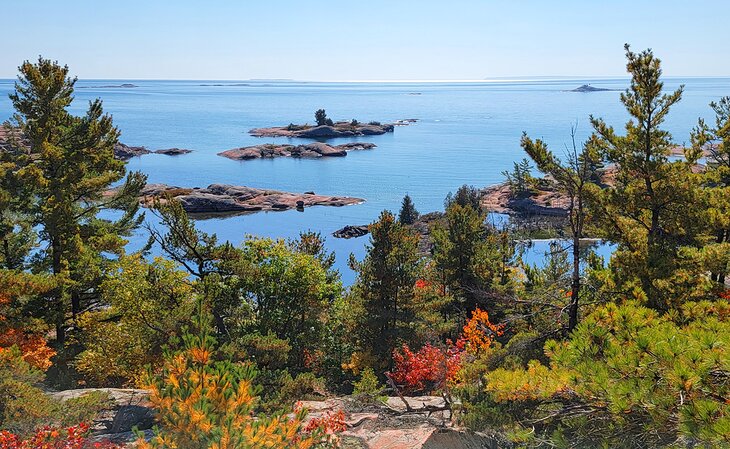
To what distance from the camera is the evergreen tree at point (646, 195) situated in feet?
49.4

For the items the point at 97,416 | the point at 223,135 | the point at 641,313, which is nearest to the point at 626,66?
the point at 641,313

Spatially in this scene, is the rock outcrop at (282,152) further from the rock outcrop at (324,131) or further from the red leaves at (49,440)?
the red leaves at (49,440)

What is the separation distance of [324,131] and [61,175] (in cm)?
13480

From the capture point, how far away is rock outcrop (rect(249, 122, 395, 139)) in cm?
15475

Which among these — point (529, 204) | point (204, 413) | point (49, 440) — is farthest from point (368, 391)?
point (529, 204)

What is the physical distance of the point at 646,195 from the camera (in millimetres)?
15875

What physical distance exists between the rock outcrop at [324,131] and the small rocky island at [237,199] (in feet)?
225

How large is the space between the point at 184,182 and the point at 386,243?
78110 mm

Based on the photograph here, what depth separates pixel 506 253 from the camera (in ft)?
96.7

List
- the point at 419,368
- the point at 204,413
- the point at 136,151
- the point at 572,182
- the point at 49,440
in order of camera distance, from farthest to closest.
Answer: the point at 136,151 → the point at 419,368 → the point at 572,182 → the point at 49,440 → the point at 204,413

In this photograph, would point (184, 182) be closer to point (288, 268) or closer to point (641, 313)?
point (288, 268)

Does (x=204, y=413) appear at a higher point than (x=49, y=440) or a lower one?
higher

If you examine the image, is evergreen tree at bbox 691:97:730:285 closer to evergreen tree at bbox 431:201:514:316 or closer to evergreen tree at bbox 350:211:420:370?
evergreen tree at bbox 431:201:514:316

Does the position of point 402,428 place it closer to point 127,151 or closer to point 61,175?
point 61,175
